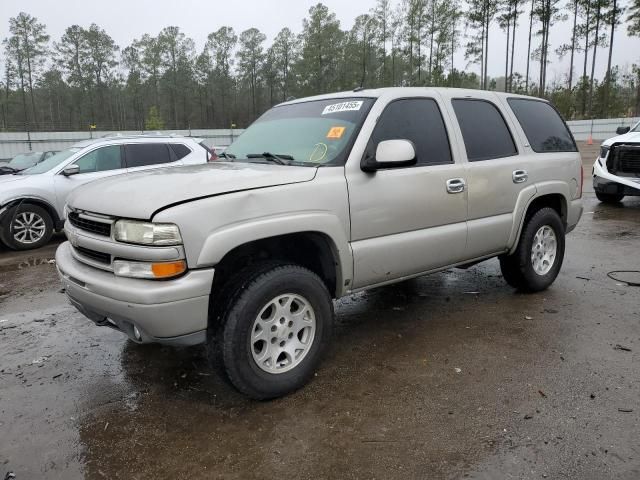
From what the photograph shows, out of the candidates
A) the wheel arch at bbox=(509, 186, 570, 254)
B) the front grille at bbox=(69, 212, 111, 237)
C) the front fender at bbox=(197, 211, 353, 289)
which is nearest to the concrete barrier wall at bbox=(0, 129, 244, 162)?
the wheel arch at bbox=(509, 186, 570, 254)

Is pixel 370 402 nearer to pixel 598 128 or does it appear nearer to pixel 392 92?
pixel 392 92

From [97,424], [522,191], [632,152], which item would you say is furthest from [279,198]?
[632,152]

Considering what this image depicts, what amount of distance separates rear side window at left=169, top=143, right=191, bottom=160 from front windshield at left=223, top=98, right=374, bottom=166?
5033 millimetres

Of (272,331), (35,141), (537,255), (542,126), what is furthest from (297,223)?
(35,141)

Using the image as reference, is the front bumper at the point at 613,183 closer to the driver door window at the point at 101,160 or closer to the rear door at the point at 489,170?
the rear door at the point at 489,170

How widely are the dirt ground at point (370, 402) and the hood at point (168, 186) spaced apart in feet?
4.07

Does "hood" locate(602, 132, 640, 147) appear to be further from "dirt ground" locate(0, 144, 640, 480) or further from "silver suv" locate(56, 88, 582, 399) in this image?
"silver suv" locate(56, 88, 582, 399)

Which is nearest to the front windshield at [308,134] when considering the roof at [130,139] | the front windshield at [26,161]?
the roof at [130,139]

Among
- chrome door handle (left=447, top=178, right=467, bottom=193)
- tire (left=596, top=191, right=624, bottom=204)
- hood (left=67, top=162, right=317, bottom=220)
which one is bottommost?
tire (left=596, top=191, right=624, bottom=204)

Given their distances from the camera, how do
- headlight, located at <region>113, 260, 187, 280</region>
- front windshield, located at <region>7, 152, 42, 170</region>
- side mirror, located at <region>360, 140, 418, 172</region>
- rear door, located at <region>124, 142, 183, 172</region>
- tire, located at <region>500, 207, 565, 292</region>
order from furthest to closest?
front windshield, located at <region>7, 152, 42, 170</region>
rear door, located at <region>124, 142, 183, 172</region>
tire, located at <region>500, 207, 565, 292</region>
side mirror, located at <region>360, 140, 418, 172</region>
headlight, located at <region>113, 260, 187, 280</region>

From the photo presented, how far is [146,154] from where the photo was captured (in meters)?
8.69

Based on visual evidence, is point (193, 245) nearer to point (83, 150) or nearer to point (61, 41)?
point (83, 150)

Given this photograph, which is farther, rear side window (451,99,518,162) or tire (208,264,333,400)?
rear side window (451,99,518,162)

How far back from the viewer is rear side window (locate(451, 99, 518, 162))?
13.5ft
